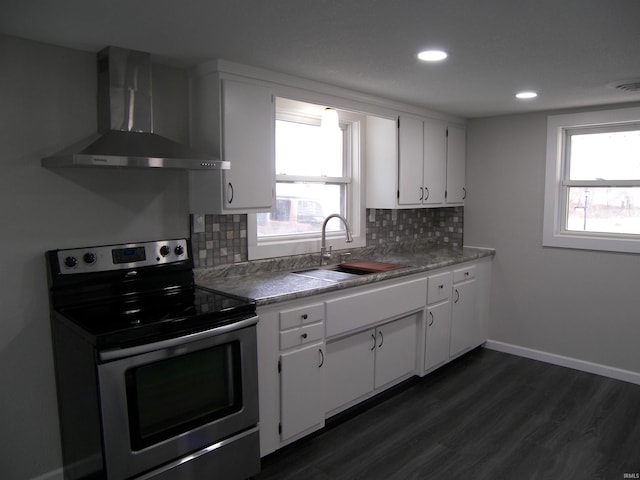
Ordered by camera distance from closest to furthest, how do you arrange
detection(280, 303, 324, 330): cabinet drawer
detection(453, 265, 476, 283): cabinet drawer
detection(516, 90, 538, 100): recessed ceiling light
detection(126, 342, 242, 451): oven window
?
detection(126, 342, 242, 451): oven window, detection(280, 303, 324, 330): cabinet drawer, detection(516, 90, 538, 100): recessed ceiling light, detection(453, 265, 476, 283): cabinet drawer

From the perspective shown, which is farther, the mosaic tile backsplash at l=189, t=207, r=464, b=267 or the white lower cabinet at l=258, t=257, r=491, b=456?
the mosaic tile backsplash at l=189, t=207, r=464, b=267

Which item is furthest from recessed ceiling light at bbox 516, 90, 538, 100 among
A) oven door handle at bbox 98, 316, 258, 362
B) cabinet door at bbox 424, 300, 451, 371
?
oven door handle at bbox 98, 316, 258, 362

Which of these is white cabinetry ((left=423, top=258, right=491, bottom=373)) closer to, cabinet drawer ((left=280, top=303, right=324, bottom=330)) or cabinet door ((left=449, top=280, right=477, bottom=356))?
cabinet door ((left=449, top=280, right=477, bottom=356))

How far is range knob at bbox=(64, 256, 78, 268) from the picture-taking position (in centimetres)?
216

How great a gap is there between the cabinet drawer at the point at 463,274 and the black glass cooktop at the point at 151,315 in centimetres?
208

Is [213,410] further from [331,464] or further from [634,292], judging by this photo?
[634,292]

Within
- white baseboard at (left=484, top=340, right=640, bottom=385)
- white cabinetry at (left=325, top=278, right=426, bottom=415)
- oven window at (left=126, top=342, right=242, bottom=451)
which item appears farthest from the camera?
white baseboard at (left=484, top=340, right=640, bottom=385)

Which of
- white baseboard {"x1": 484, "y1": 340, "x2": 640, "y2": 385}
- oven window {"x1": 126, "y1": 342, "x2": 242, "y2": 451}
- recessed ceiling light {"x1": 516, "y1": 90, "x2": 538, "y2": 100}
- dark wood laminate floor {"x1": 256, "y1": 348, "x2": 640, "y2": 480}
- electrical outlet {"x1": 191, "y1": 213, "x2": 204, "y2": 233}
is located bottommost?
dark wood laminate floor {"x1": 256, "y1": 348, "x2": 640, "y2": 480}

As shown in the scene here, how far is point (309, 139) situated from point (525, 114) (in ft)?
6.26

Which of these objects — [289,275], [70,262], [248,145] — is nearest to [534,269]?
[289,275]

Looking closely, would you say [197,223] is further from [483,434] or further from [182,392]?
[483,434]

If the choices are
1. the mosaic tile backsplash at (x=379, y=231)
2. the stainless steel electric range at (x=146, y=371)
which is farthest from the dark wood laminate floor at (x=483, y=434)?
the mosaic tile backsplash at (x=379, y=231)

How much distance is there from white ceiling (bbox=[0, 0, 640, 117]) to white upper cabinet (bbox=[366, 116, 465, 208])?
0.79 meters

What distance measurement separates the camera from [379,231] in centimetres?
399
